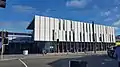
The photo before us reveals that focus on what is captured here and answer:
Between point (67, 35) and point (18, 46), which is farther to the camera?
point (18, 46)

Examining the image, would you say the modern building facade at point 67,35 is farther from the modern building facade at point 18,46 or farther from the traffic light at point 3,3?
the traffic light at point 3,3

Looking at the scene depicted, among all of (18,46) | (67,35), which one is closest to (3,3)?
(67,35)

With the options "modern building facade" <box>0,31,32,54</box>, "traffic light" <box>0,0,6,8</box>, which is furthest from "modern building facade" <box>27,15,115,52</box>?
"traffic light" <box>0,0,6,8</box>

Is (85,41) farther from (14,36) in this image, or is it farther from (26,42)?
(14,36)

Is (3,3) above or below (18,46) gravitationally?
Result: above

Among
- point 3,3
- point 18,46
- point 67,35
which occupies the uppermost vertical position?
point 3,3

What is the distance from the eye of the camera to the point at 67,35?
2618 inches

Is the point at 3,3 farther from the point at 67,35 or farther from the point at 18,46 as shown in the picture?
the point at 18,46

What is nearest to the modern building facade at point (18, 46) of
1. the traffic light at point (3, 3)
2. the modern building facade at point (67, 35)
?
the modern building facade at point (67, 35)

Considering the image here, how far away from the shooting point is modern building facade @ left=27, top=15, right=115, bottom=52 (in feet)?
199

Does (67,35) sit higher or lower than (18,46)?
higher

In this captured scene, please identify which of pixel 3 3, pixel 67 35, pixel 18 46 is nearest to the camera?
pixel 3 3

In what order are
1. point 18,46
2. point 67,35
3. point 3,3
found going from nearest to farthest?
1. point 3,3
2. point 67,35
3. point 18,46

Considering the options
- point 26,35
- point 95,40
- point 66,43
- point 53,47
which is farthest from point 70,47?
point 26,35
